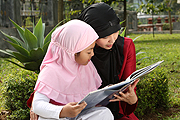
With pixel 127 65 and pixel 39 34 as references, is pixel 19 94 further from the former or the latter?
pixel 127 65

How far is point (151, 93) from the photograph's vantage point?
3.65 meters

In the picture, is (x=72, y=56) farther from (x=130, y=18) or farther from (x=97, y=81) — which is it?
(x=130, y=18)

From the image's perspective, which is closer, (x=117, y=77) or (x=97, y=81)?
(x=97, y=81)

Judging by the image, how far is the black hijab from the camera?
6.85 feet

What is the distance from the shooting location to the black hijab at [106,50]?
2088 millimetres

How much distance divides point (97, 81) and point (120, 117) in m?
0.50

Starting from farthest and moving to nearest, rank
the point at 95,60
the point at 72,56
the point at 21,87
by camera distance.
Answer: the point at 21,87, the point at 95,60, the point at 72,56

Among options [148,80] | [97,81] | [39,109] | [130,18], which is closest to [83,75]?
[97,81]

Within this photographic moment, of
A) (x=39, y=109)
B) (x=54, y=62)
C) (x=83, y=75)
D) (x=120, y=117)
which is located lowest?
(x=120, y=117)

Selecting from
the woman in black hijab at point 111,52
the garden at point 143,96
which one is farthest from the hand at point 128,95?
the garden at point 143,96

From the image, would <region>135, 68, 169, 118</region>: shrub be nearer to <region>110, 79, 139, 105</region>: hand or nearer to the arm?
<region>110, 79, 139, 105</region>: hand

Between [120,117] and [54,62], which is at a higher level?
[54,62]

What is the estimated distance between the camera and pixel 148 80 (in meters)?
3.64

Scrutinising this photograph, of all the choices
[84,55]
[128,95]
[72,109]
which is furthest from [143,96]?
[72,109]
